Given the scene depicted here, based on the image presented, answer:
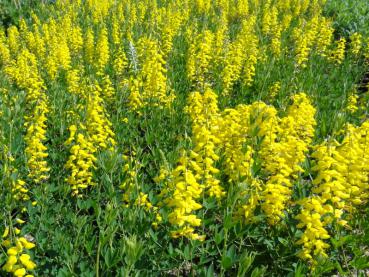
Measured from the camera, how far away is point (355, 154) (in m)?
3.42

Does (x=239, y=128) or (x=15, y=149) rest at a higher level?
(x=239, y=128)

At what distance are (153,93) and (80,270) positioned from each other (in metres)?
3.09

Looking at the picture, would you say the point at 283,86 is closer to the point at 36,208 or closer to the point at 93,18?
the point at 36,208

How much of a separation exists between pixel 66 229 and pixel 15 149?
1.53m

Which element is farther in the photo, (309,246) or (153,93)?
(153,93)

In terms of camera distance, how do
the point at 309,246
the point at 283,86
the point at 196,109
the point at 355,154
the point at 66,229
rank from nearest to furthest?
the point at 309,246
the point at 355,154
the point at 66,229
the point at 196,109
the point at 283,86

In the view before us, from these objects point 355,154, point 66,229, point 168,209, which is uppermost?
point 355,154

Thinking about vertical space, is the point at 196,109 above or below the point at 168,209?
above

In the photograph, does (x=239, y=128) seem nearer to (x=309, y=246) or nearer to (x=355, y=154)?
(x=355, y=154)

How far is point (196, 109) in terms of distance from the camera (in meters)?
4.31

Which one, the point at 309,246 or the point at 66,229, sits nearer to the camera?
the point at 309,246

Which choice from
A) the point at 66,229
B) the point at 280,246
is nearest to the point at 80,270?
the point at 66,229

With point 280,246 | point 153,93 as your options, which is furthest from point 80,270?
point 153,93

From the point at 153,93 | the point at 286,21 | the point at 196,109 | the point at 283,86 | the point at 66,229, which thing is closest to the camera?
the point at 66,229
